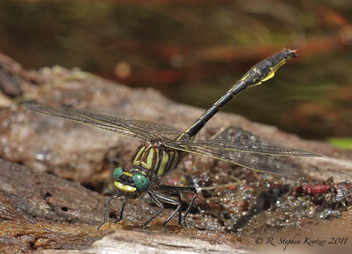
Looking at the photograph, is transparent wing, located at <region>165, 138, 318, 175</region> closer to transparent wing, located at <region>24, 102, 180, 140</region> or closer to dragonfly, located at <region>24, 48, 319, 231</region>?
dragonfly, located at <region>24, 48, 319, 231</region>

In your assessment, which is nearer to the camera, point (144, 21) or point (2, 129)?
point (2, 129)

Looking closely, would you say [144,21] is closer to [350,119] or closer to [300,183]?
[350,119]

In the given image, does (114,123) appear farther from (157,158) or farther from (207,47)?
(207,47)

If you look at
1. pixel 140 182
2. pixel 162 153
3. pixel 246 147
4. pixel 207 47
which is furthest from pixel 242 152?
pixel 207 47

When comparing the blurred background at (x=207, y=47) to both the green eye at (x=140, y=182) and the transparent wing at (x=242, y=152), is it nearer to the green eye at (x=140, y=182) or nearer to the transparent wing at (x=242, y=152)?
the transparent wing at (x=242, y=152)

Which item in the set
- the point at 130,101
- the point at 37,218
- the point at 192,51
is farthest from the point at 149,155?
the point at 192,51

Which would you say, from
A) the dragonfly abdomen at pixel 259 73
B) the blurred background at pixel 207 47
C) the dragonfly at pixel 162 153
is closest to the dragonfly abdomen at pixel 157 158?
the dragonfly at pixel 162 153
